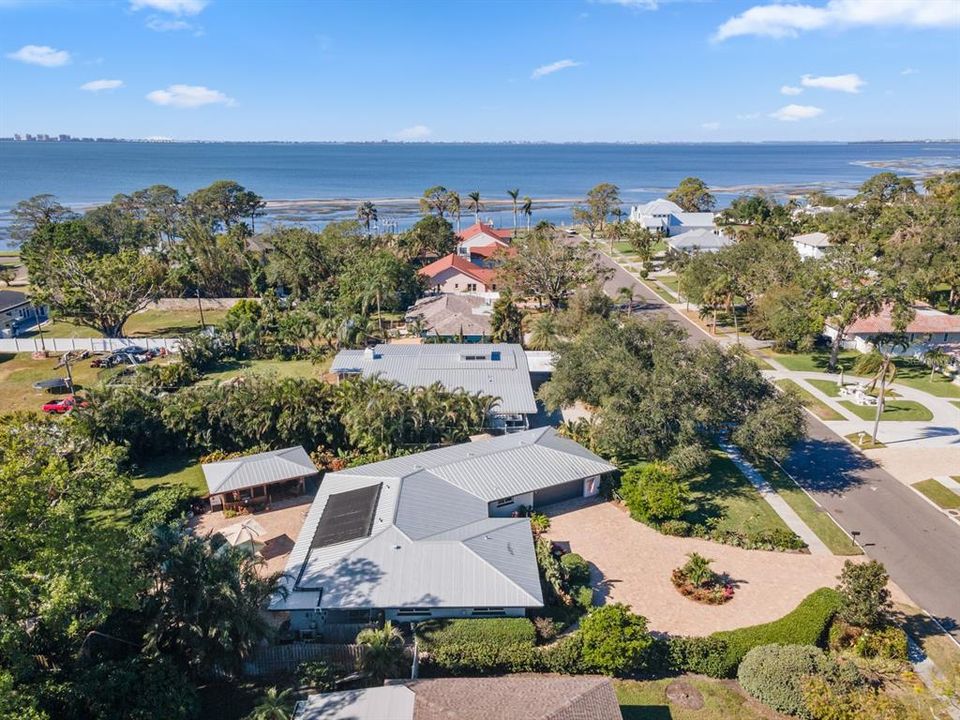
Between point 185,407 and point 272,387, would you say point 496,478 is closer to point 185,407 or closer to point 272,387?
point 272,387

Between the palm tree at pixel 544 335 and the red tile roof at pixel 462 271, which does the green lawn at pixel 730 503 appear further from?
the red tile roof at pixel 462 271

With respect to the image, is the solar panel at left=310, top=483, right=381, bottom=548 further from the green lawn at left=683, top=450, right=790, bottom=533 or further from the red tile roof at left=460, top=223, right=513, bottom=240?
the red tile roof at left=460, top=223, right=513, bottom=240

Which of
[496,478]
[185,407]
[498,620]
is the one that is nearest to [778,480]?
[496,478]

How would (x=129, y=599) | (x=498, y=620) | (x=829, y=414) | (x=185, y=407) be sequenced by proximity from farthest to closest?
(x=829, y=414), (x=185, y=407), (x=498, y=620), (x=129, y=599)

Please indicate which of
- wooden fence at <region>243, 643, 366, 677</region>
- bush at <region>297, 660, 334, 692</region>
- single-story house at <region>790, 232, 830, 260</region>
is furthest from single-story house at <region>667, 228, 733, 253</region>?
bush at <region>297, 660, 334, 692</region>

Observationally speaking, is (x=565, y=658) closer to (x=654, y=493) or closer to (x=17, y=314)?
(x=654, y=493)

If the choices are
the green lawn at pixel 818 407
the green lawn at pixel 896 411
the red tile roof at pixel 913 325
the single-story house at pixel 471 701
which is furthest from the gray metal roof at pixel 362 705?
the red tile roof at pixel 913 325

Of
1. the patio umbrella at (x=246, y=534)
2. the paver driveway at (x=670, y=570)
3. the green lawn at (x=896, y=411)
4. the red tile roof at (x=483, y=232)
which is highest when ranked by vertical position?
the red tile roof at (x=483, y=232)
